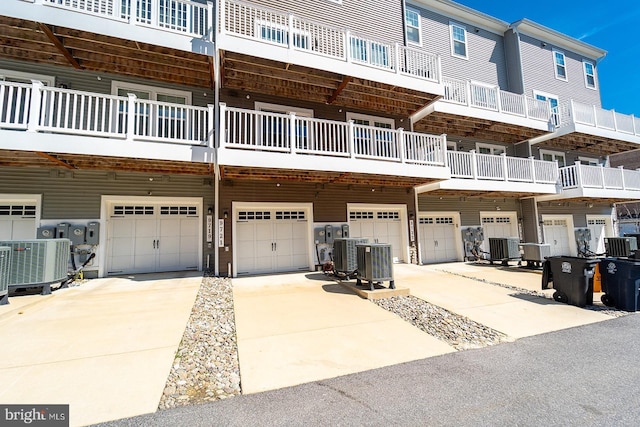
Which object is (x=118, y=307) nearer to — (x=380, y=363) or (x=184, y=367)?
(x=184, y=367)

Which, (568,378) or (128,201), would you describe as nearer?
(568,378)

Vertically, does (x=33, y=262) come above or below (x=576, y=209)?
below

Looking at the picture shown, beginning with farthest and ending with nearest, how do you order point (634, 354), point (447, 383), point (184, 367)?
point (634, 354), point (184, 367), point (447, 383)

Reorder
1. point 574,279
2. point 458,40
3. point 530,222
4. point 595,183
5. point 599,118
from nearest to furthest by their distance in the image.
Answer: point 574,279
point 595,183
point 458,40
point 599,118
point 530,222

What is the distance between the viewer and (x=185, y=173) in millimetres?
9305

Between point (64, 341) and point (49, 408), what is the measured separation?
6.01 feet

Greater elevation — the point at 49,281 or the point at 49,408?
the point at 49,281

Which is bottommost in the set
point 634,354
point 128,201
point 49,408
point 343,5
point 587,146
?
point 634,354

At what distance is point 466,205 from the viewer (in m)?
13.3

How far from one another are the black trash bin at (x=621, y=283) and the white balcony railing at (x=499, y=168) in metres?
5.66

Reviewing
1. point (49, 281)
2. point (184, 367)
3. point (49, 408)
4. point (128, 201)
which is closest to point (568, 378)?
point (184, 367)

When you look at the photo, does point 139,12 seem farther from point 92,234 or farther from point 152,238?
point 152,238

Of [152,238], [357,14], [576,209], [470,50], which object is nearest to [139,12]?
[152,238]

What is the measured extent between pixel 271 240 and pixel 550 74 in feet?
58.2
